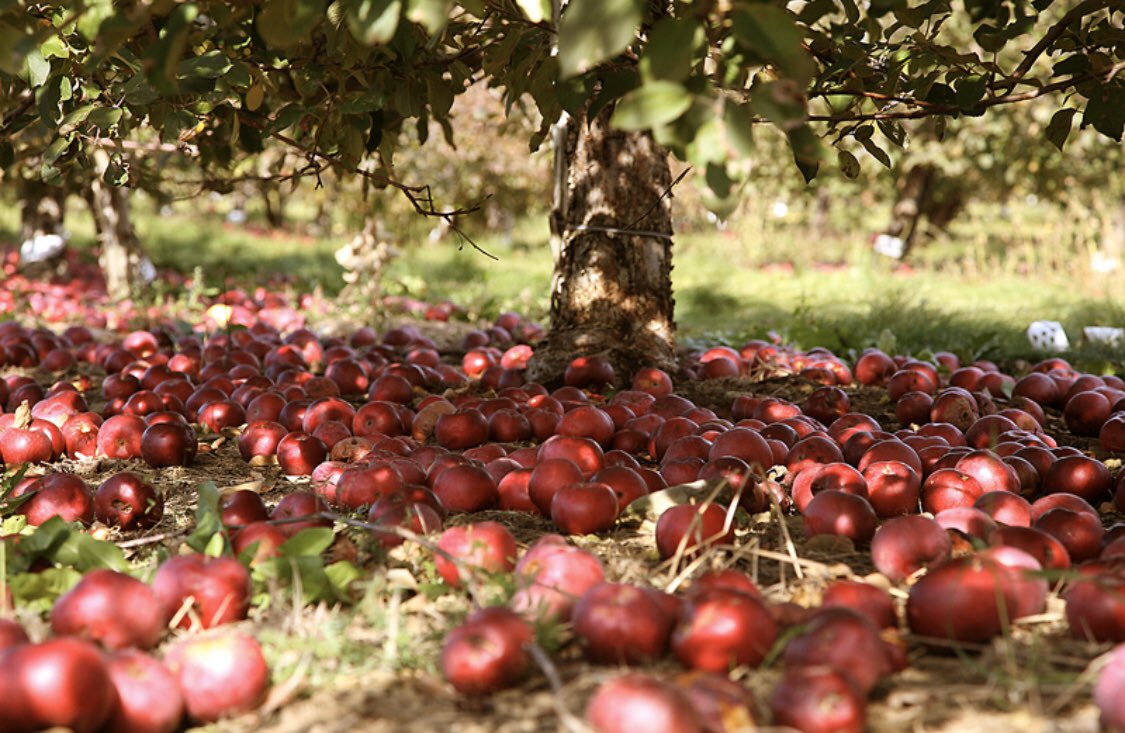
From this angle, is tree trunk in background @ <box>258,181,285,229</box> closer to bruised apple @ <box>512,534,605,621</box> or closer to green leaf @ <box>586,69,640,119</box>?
green leaf @ <box>586,69,640,119</box>

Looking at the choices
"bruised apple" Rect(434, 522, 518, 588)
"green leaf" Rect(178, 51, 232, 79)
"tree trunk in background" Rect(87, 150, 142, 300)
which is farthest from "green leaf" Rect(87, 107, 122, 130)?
"tree trunk in background" Rect(87, 150, 142, 300)

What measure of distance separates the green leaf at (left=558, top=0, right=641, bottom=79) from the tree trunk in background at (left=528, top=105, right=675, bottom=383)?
8.56 feet

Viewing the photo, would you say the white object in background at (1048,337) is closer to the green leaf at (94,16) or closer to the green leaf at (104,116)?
the green leaf at (104,116)

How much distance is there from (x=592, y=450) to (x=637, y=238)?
1.62 meters

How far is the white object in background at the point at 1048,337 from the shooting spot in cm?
583

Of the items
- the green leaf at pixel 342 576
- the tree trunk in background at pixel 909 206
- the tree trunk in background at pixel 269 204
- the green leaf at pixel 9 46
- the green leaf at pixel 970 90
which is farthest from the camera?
the tree trunk in background at pixel 909 206

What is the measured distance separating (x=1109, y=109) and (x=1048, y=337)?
13.2 feet

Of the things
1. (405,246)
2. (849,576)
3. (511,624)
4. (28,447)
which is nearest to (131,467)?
(28,447)

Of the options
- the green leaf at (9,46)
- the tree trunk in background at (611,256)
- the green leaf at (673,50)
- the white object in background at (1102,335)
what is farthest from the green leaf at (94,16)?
the white object in background at (1102,335)

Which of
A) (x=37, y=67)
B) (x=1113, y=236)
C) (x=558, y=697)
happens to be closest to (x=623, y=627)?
(x=558, y=697)

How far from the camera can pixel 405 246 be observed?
50.3 feet

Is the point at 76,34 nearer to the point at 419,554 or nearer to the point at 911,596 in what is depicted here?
the point at 419,554

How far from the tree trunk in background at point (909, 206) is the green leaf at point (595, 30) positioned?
16323 millimetres

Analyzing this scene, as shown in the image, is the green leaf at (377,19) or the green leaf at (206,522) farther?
the green leaf at (206,522)
